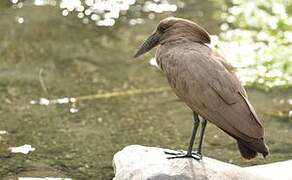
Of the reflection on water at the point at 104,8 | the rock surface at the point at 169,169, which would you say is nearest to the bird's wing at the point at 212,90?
the rock surface at the point at 169,169

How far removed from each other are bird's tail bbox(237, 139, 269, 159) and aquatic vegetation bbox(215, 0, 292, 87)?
346 centimetres

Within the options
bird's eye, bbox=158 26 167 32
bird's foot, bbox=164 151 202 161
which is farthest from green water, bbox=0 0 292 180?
bird's eye, bbox=158 26 167 32

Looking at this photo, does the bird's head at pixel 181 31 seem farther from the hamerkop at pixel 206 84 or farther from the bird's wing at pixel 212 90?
the bird's wing at pixel 212 90

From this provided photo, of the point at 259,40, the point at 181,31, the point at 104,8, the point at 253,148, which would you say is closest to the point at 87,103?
the point at 259,40

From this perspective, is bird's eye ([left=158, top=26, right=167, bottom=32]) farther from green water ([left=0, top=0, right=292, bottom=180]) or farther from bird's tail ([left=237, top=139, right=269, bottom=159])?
green water ([left=0, top=0, right=292, bottom=180])

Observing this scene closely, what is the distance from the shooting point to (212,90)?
508cm

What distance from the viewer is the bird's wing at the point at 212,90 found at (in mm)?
4953

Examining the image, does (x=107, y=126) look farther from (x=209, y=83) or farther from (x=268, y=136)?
(x=209, y=83)

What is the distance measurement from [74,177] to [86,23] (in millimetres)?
4020

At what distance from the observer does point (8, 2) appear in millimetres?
10688

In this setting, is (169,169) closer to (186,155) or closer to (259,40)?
(186,155)

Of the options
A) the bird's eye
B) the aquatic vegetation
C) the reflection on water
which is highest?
the bird's eye

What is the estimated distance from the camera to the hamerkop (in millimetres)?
4930

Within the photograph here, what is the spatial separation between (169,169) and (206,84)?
650mm
